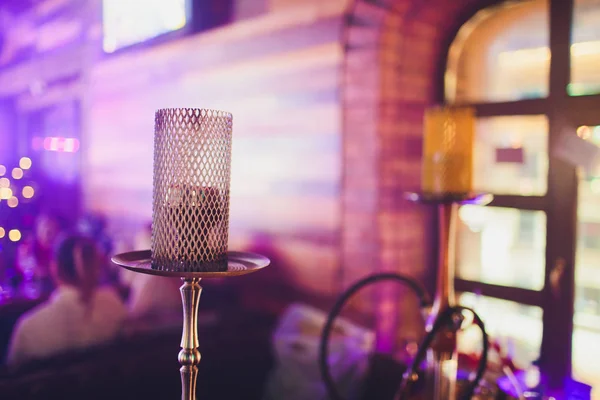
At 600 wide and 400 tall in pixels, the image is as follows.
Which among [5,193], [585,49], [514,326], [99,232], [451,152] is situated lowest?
[514,326]

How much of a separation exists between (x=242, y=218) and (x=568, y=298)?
169 cm

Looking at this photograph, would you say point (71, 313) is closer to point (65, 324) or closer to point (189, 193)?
point (65, 324)

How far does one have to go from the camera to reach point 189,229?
955 mm

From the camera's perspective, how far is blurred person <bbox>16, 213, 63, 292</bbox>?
3219 millimetres

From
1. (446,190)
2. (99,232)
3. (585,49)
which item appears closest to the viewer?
(446,190)

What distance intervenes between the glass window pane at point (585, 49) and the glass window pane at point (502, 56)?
0.10 m

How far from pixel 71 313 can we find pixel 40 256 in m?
1.42

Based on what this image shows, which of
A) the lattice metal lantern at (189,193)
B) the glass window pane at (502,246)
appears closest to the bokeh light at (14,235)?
the glass window pane at (502,246)

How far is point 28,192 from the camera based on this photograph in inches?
211

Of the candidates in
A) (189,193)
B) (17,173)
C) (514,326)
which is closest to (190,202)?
(189,193)

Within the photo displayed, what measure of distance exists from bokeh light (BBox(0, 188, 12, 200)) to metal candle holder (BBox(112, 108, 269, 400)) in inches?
187

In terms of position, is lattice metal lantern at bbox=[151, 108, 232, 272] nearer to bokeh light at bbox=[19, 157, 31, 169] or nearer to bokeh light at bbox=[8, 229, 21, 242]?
bokeh light at bbox=[8, 229, 21, 242]

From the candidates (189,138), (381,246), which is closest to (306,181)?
(381,246)

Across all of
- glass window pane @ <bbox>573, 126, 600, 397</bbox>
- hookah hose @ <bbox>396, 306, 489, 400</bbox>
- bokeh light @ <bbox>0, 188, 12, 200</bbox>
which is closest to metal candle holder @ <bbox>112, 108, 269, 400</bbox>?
hookah hose @ <bbox>396, 306, 489, 400</bbox>
